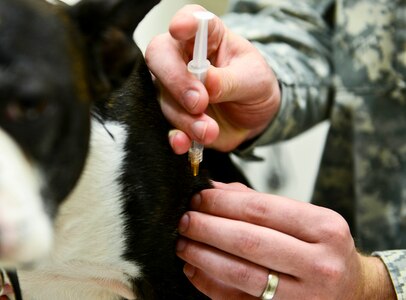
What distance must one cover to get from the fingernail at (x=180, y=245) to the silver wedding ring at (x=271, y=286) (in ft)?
0.39

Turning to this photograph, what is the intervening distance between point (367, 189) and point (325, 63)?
0.28 metres

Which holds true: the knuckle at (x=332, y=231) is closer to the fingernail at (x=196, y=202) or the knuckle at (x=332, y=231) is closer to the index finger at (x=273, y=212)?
the index finger at (x=273, y=212)

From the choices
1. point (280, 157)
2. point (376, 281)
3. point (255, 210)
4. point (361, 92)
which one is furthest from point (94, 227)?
→ point (280, 157)

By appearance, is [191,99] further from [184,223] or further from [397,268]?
[397,268]

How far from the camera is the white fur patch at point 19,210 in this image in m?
0.57

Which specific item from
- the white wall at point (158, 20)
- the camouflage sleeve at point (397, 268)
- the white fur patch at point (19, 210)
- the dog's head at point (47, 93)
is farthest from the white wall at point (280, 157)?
the white fur patch at point (19, 210)

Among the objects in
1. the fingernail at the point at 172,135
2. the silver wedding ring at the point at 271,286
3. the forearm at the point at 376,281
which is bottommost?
the forearm at the point at 376,281

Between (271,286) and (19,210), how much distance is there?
A: 36 centimetres

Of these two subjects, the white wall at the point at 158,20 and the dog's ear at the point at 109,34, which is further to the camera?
the white wall at the point at 158,20

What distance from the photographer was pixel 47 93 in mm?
620

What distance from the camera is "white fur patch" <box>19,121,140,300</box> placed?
78cm

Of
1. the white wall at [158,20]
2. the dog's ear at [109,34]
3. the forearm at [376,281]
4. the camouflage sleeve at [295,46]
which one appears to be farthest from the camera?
the white wall at [158,20]

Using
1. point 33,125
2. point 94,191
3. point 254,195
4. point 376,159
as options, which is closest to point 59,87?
point 33,125

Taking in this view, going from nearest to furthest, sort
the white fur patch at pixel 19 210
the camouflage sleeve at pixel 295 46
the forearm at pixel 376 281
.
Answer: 1. the white fur patch at pixel 19 210
2. the forearm at pixel 376 281
3. the camouflage sleeve at pixel 295 46
